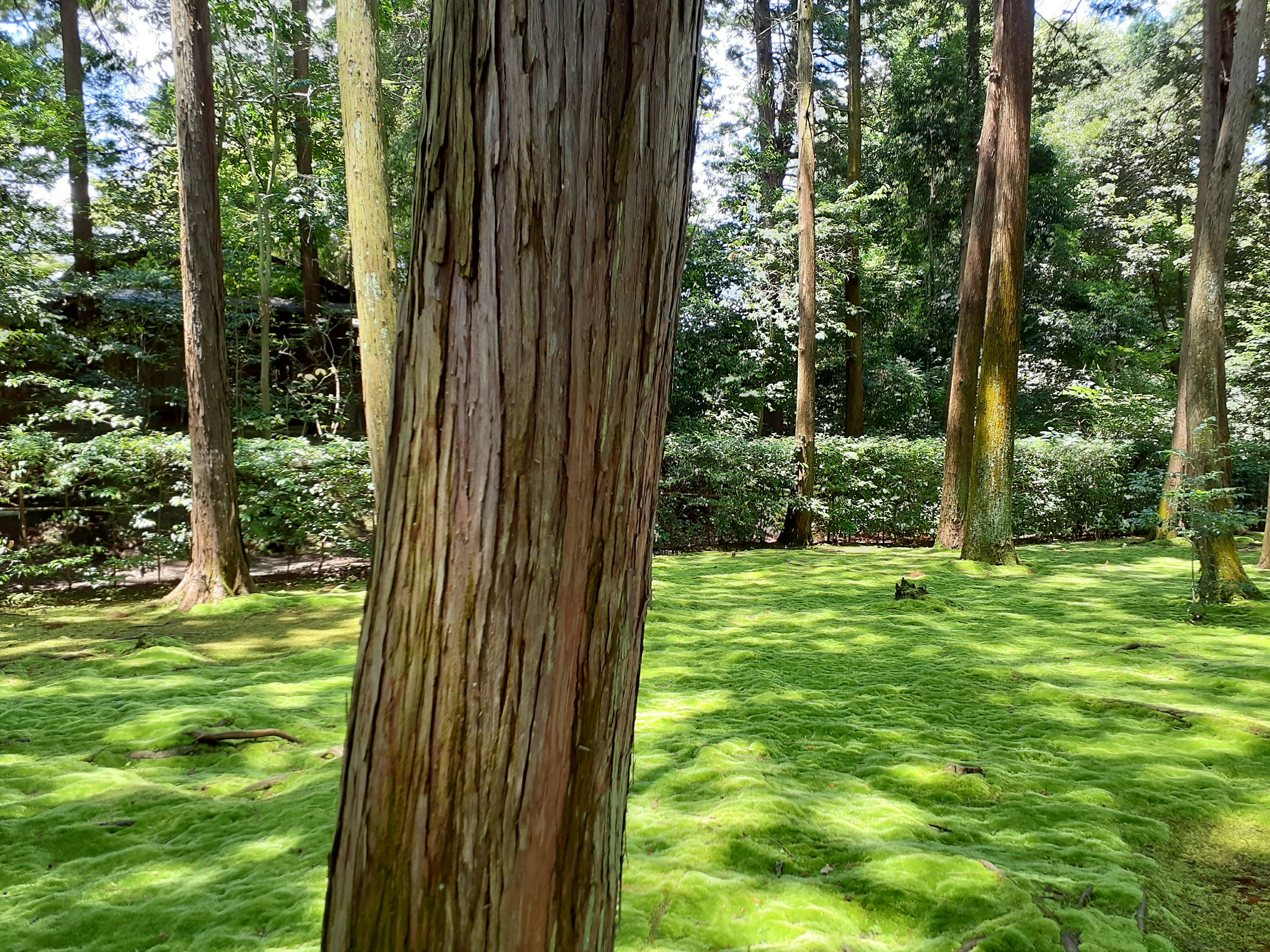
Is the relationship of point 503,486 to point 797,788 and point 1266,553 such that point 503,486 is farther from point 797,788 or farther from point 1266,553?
point 1266,553

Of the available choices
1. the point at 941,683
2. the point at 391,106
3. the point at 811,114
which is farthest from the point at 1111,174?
the point at 941,683

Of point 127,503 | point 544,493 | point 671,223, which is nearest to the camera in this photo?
point 544,493

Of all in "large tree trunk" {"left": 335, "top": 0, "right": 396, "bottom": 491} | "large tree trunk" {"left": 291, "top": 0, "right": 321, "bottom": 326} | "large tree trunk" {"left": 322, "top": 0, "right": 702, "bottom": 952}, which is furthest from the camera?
"large tree trunk" {"left": 291, "top": 0, "right": 321, "bottom": 326}

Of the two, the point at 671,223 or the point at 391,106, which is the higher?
the point at 391,106

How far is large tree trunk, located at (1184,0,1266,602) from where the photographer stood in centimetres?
631

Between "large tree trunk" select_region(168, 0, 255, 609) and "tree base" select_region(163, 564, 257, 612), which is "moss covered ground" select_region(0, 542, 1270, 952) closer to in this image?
"tree base" select_region(163, 564, 257, 612)

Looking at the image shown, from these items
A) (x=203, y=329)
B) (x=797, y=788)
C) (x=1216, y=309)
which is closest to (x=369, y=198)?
(x=203, y=329)

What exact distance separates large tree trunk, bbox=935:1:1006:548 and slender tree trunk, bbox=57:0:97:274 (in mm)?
14023

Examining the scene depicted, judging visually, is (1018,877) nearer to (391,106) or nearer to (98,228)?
(391,106)

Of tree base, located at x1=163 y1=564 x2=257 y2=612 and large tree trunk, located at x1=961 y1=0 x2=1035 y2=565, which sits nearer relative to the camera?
tree base, located at x1=163 y1=564 x2=257 y2=612

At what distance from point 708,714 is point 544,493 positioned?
3210 mm

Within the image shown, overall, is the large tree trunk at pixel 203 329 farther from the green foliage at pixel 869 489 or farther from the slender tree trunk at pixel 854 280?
the slender tree trunk at pixel 854 280

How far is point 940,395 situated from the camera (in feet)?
56.4

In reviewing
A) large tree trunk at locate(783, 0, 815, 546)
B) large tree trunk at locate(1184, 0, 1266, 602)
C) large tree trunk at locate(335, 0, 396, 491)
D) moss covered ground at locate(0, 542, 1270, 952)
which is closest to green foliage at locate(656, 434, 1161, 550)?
large tree trunk at locate(783, 0, 815, 546)
